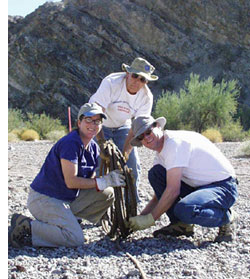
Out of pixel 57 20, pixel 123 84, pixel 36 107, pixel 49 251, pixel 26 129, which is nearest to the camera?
pixel 49 251

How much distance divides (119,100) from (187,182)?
1.40 m

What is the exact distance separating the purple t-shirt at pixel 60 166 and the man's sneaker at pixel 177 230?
904 millimetres

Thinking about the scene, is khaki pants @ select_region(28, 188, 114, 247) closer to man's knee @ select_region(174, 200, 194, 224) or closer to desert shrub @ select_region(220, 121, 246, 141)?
man's knee @ select_region(174, 200, 194, 224)

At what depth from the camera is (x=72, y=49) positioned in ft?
111

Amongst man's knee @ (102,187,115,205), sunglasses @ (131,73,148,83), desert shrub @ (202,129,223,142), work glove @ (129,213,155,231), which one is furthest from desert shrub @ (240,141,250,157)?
work glove @ (129,213,155,231)

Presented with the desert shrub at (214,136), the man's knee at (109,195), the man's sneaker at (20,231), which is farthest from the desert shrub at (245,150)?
the man's sneaker at (20,231)

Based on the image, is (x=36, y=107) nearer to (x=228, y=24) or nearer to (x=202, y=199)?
(x=228, y=24)

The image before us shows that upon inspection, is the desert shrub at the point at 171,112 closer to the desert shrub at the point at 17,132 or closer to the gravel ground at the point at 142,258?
the desert shrub at the point at 17,132

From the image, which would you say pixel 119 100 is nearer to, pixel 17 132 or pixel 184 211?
pixel 184 211

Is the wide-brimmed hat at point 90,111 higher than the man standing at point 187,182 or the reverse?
higher

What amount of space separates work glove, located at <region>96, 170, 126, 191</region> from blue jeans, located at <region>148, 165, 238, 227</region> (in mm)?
441

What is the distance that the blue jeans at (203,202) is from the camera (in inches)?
163

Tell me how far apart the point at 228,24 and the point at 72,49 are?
1233cm
